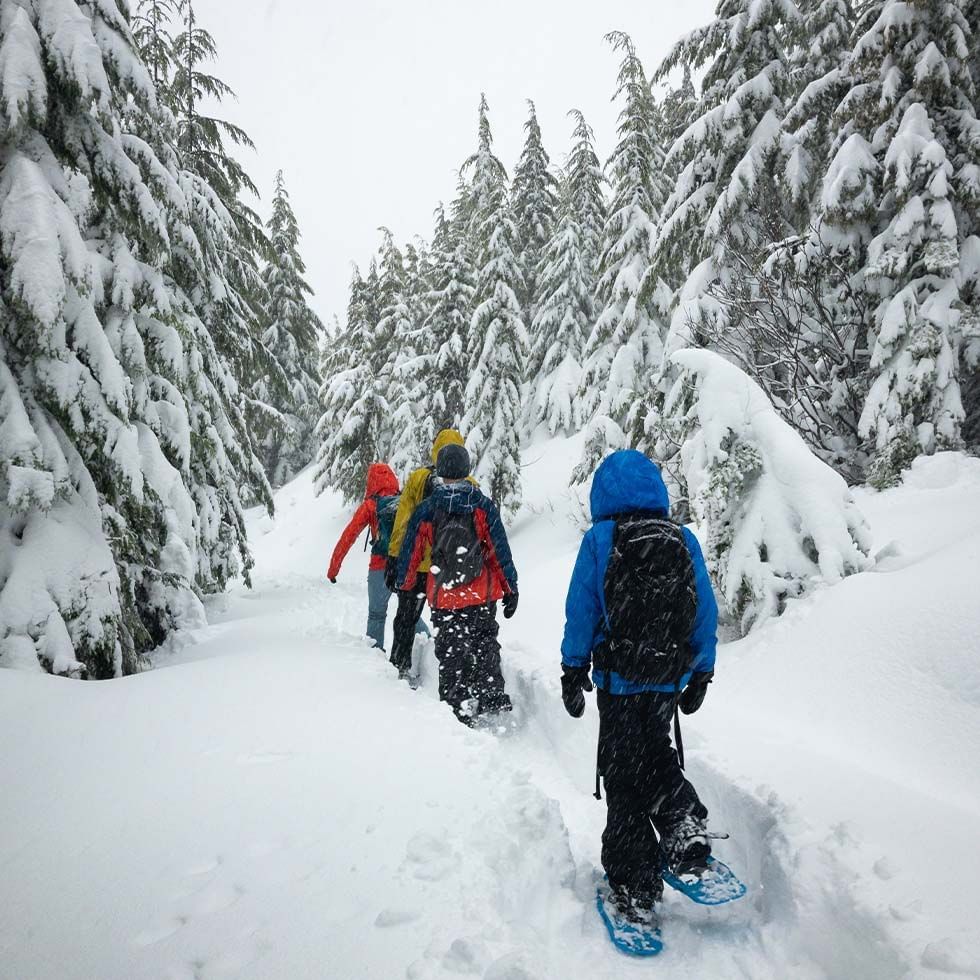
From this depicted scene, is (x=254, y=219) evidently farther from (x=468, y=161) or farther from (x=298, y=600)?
(x=468, y=161)

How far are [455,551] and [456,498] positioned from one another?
0.51 metres

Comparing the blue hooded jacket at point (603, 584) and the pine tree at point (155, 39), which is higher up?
the pine tree at point (155, 39)

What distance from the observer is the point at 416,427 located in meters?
19.3

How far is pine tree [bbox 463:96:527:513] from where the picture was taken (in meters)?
16.8

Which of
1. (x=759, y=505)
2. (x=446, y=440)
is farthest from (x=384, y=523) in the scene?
(x=759, y=505)

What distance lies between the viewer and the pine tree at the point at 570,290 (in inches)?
802

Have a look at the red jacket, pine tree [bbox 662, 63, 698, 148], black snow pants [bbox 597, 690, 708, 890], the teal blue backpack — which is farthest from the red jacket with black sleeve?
pine tree [bbox 662, 63, 698, 148]

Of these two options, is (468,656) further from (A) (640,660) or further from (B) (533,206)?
(B) (533,206)

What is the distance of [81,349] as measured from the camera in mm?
5086

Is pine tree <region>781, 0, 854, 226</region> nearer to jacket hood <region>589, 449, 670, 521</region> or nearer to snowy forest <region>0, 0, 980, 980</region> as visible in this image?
snowy forest <region>0, 0, 980, 980</region>

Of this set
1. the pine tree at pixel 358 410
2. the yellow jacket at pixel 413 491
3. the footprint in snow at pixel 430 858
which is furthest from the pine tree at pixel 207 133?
the footprint in snow at pixel 430 858

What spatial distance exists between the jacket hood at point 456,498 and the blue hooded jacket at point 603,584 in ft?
7.97

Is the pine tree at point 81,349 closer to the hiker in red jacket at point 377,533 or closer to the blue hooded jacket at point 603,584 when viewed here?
the hiker in red jacket at point 377,533

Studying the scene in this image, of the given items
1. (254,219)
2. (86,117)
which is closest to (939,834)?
(86,117)
